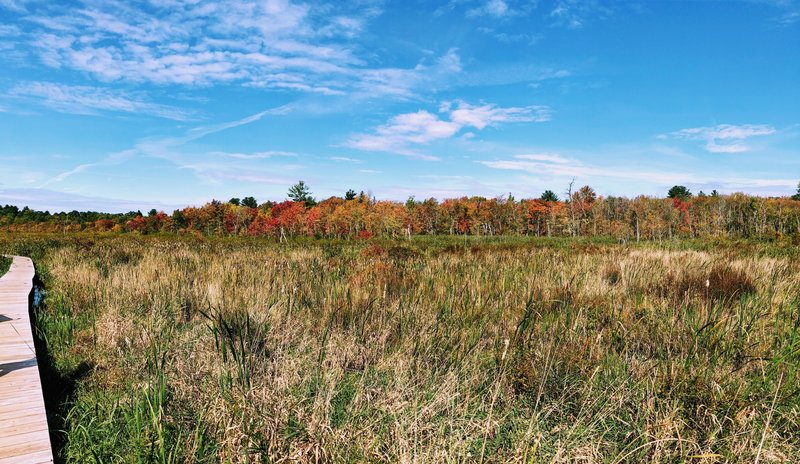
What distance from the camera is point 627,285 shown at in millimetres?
7297

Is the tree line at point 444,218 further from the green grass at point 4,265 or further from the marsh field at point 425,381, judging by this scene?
the marsh field at point 425,381

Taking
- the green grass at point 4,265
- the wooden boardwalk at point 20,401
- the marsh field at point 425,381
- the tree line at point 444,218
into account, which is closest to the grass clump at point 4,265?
the green grass at point 4,265

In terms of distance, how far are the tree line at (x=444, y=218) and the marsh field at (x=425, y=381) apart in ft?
197

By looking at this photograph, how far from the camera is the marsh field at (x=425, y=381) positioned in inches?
98.3

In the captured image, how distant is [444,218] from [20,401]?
8357 centimetres

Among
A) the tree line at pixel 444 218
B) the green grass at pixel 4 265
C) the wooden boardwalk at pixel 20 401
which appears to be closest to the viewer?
the wooden boardwalk at pixel 20 401

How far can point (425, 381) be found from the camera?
3230mm

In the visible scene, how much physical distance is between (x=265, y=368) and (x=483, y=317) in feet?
8.37

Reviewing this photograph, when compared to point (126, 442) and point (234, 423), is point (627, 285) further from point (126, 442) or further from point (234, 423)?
point (126, 442)

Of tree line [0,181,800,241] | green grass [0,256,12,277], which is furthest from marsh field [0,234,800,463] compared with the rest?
tree line [0,181,800,241]

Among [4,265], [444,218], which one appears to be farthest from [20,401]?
[444,218]

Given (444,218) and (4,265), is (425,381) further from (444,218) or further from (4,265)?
(444,218)

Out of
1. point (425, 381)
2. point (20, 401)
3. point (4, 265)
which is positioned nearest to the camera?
point (20, 401)

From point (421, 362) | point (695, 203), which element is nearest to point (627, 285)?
point (421, 362)
